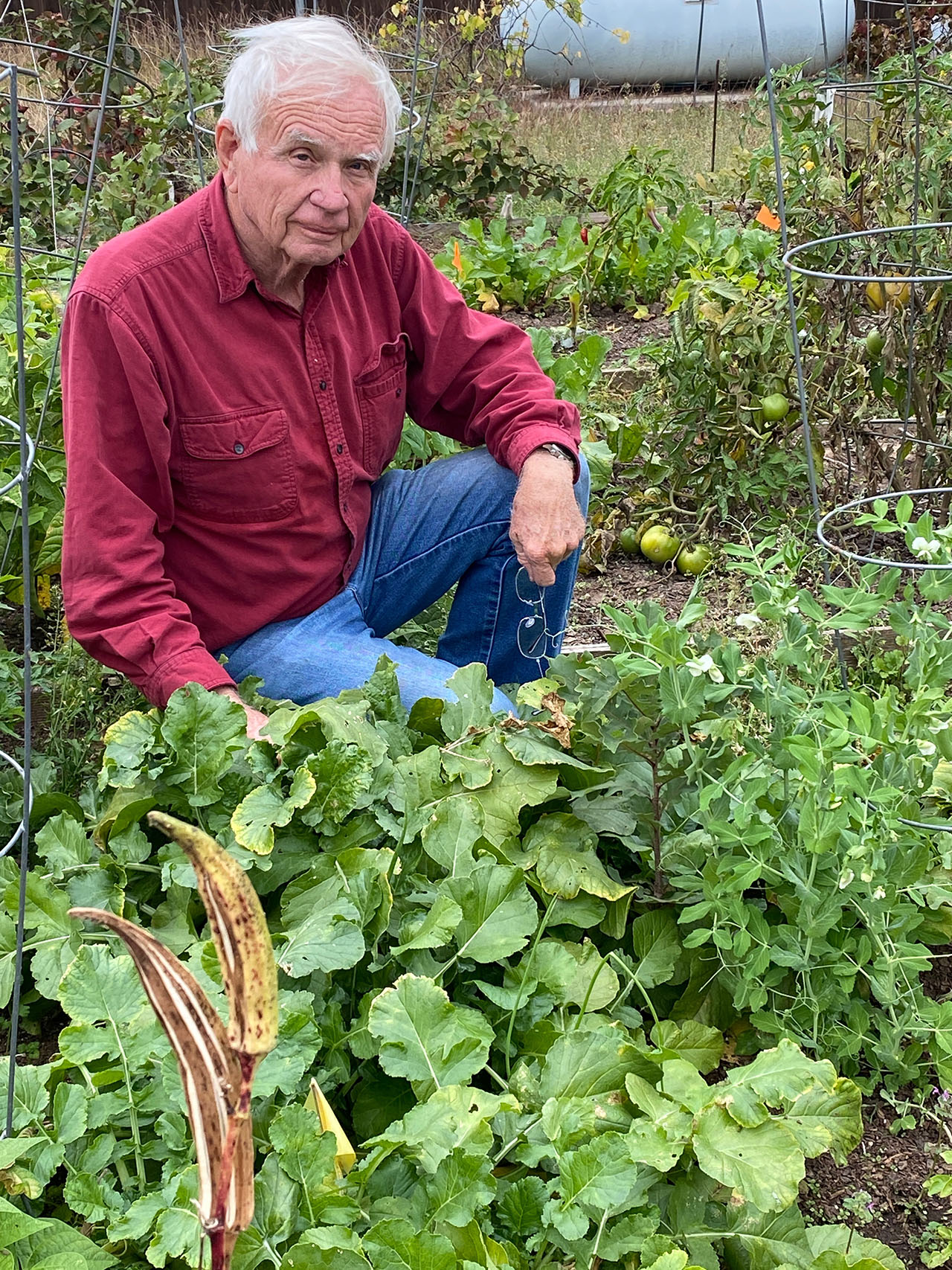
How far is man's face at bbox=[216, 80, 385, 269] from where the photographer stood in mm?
2033

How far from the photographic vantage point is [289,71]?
2.03 metres

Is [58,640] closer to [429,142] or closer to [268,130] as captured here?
[268,130]

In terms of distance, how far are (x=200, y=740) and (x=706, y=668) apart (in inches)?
29.1

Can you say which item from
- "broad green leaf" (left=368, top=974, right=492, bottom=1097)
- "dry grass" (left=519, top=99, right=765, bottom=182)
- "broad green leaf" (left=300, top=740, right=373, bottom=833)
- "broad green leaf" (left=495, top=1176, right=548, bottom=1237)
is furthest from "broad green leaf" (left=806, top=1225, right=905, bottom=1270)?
"dry grass" (left=519, top=99, right=765, bottom=182)

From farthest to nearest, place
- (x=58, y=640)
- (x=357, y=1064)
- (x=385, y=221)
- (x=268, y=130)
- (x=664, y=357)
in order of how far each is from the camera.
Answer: (x=664, y=357), (x=58, y=640), (x=385, y=221), (x=268, y=130), (x=357, y=1064)

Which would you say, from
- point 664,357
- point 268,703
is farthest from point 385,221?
point 664,357

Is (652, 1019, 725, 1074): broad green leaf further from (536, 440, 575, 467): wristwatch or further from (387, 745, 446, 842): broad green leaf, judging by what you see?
(536, 440, 575, 467): wristwatch

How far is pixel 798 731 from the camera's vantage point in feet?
5.53

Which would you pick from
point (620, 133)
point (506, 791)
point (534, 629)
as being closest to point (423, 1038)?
point (506, 791)

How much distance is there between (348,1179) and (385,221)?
1768 mm

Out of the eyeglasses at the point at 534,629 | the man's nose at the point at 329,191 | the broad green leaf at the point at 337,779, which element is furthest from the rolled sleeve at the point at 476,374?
the broad green leaf at the point at 337,779

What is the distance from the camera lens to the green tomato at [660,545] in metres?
3.48

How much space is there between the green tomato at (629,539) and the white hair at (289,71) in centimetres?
163

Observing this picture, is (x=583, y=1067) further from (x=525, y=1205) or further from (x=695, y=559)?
(x=695, y=559)
